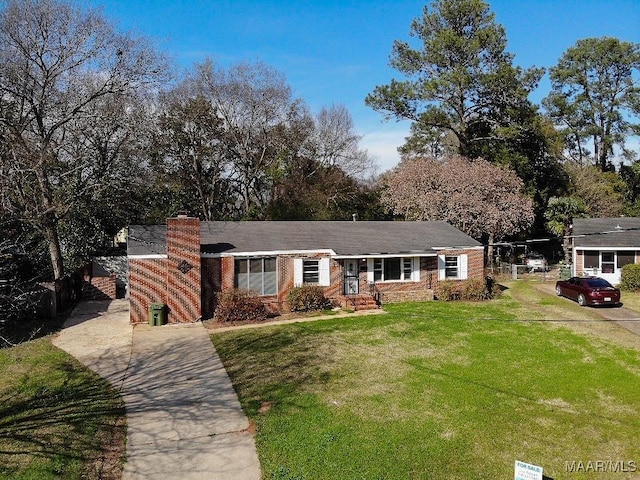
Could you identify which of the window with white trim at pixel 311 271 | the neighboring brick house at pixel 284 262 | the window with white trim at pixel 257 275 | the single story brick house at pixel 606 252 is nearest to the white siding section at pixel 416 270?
the neighboring brick house at pixel 284 262

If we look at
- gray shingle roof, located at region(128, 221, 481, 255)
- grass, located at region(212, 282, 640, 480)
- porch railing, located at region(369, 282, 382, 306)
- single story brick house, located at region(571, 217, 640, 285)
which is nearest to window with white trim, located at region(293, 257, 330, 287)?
gray shingle roof, located at region(128, 221, 481, 255)

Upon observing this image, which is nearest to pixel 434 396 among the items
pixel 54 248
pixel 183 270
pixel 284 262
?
pixel 284 262

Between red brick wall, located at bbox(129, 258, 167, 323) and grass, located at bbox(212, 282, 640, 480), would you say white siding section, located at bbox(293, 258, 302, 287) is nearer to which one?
grass, located at bbox(212, 282, 640, 480)

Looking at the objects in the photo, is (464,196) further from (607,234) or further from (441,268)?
(441,268)

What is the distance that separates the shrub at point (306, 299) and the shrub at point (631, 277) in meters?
18.0

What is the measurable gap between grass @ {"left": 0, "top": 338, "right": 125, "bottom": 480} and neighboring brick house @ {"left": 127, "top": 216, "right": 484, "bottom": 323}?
587 cm

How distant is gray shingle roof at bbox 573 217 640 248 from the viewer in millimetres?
29094

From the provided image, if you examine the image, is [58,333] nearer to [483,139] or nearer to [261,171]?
[261,171]

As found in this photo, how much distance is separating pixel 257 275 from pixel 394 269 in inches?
286

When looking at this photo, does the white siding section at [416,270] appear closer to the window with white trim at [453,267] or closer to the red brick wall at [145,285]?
the window with white trim at [453,267]

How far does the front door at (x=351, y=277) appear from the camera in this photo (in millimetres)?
23250

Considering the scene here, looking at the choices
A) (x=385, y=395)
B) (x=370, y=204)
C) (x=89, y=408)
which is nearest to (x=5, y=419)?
(x=89, y=408)

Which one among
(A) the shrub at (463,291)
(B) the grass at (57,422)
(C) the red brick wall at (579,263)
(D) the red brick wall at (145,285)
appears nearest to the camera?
(B) the grass at (57,422)

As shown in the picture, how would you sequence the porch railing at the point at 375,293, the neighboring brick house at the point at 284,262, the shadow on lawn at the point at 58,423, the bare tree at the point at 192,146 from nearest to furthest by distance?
1. the shadow on lawn at the point at 58,423
2. the neighboring brick house at the point at 284,262
3. the porch railing at the point at 375,293
4. the bare tree at the point at 192,146
